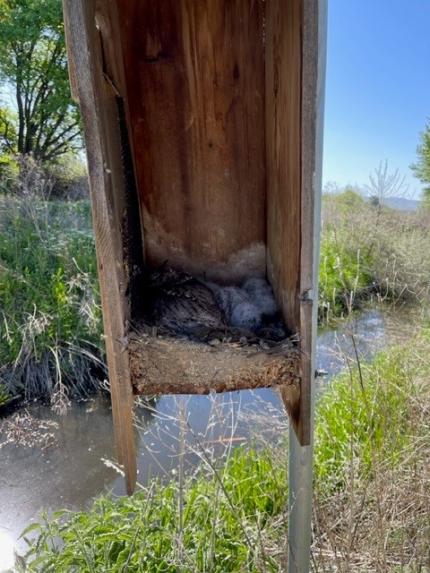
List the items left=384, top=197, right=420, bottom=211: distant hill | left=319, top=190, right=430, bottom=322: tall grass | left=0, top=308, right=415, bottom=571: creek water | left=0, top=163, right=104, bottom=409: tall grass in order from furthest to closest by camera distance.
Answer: left=384, top=197, right=420, bottom=211: distant hill
left=319, top=190, right=430, bottom=322: tall grass
left=0, top=163, right=104, bottom=409: tall grass
left=0, top=308, right=415, bottom=571: creek water

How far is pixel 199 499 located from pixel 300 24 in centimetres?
172

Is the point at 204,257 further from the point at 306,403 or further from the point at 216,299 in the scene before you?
the point at 306,403

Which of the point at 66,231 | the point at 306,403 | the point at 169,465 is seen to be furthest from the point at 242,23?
the point at 66,231

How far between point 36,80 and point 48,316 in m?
6.18

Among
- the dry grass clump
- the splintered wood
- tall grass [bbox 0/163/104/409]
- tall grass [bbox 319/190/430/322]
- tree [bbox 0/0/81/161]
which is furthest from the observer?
tree [bbox 0/0/81/161]

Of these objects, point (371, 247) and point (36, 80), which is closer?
point (371, 247)

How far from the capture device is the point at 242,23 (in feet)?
2.65

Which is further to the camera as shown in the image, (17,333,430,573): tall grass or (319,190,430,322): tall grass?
(319,190,430,322): tall grass

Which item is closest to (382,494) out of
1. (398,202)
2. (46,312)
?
(46,312)

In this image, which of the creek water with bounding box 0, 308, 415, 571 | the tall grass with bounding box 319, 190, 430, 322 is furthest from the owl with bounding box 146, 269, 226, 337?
the tall grass with bounding box 319, 190, 430, 322

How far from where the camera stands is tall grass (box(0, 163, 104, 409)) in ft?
10.7

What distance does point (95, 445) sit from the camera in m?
2.84

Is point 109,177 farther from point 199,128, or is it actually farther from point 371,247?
point 371,247

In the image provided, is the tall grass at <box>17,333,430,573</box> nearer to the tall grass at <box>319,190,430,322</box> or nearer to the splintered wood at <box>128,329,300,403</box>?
the splintered wood at <box>128,329,300,403</box>
